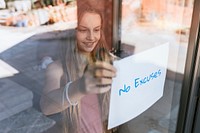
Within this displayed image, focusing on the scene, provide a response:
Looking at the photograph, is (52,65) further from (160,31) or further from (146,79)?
(160,31)

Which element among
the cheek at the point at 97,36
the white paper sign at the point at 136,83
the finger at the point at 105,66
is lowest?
the white paper sign at the point at 136,83

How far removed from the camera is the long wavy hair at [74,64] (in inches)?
34.0

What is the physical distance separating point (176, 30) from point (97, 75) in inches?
19.7

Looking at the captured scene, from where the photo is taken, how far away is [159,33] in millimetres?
1124

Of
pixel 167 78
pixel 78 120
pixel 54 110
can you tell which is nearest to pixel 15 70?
pixel 54 110

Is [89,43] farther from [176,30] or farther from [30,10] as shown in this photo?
[176,30]

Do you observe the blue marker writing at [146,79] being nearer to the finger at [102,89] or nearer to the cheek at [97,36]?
the finger at [102,89]

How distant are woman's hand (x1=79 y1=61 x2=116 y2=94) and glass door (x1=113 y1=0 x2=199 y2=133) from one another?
15 centimetres

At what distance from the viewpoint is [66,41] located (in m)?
0.86

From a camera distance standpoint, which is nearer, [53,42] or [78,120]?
[53,42]

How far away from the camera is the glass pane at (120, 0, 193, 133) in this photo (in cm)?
109

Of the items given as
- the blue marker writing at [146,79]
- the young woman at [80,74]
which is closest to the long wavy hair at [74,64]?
the young woman at [80,74]

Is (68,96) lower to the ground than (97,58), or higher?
lower

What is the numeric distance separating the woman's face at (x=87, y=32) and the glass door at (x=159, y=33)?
0.20m
